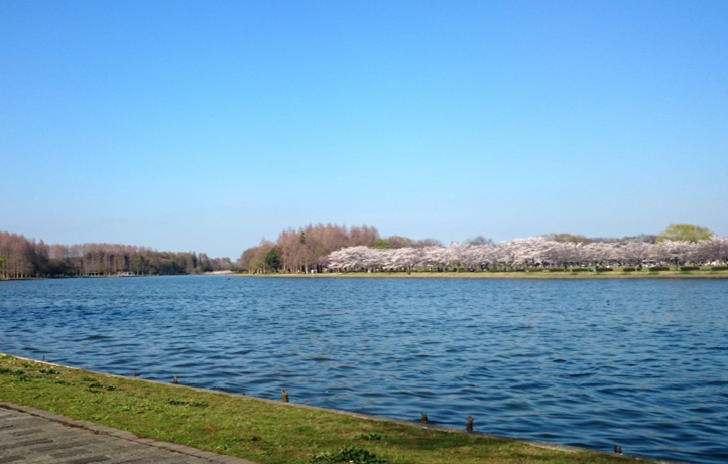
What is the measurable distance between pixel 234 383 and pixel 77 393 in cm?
593

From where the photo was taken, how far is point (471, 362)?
71.3 ft

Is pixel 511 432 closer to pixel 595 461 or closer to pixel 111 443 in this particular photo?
pixel 595 461

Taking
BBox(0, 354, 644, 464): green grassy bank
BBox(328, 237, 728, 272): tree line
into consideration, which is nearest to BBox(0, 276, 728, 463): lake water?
BBox(0, 354, 644, 464): green grassy bank

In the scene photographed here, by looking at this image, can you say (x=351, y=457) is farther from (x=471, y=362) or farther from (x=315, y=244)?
(x=315, y=244)

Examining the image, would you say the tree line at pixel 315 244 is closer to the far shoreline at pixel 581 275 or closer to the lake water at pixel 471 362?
the far shoreline at pixel 581 275

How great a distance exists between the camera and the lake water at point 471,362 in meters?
13.8

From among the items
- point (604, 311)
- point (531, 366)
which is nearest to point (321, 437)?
point (531, 366)

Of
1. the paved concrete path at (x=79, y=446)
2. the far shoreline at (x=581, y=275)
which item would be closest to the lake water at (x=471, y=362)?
the paved concrete path at (x=79, y=446)

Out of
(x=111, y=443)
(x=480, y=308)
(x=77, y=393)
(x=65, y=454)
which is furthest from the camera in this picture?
(x=480, y=308)

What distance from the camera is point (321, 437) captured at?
9.37 meters

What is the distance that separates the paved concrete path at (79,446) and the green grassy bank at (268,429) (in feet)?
1.17

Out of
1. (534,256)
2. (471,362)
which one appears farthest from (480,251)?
(471,362)

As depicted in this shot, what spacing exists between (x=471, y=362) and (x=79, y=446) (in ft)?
52.0

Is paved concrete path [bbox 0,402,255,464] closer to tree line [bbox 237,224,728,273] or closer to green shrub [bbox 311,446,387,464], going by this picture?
green shrub [bbox 311,446,387,464]
